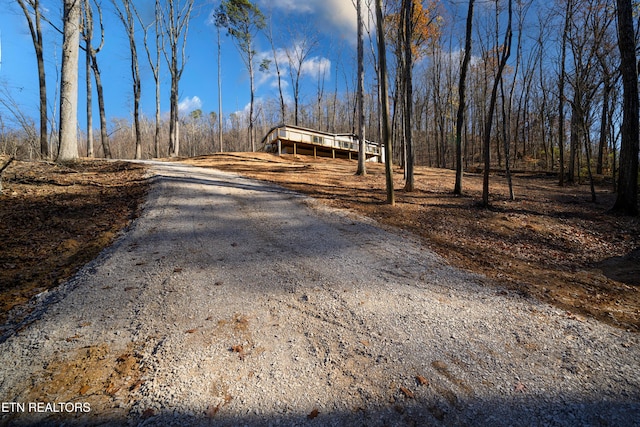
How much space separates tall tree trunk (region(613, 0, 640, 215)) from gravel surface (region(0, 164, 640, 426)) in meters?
7.05

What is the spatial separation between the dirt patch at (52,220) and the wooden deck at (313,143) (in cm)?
1798

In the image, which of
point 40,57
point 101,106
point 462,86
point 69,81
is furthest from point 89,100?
point 462,86

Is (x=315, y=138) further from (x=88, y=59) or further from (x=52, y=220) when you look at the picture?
(x=52, y=220)

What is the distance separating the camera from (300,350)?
7.17 feet

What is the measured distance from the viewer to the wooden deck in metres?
24.7

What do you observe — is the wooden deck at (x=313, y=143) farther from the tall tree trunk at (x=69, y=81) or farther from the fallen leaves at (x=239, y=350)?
the fallen leaves at (x=239, y=350)

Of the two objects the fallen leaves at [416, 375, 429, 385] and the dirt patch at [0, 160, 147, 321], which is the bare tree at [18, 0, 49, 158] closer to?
the dirt patch at [0, 160, 147, 321]

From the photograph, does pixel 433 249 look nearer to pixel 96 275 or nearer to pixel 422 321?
pixel 422 321

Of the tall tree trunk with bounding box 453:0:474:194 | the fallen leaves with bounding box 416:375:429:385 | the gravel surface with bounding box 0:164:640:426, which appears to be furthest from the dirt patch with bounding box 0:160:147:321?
the tall tree trunk with bounding box 453:0:474:194

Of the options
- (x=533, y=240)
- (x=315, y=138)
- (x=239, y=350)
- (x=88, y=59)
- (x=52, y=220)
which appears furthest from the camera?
(x=315, y=138)

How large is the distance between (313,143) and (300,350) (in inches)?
985

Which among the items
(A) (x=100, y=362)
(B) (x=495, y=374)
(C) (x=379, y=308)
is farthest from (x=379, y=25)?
(A) (x=100, y=362)

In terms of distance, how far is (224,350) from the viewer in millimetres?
2133

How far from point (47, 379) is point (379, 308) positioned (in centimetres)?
262
